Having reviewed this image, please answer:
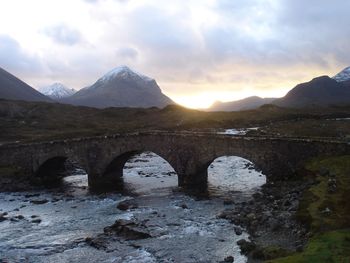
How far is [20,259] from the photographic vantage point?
27.4 m

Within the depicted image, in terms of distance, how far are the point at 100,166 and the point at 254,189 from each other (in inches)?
741

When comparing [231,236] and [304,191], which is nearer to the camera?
[231,236]

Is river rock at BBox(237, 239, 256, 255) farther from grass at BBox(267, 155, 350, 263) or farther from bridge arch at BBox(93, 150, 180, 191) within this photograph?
bridge arch at BBox(93, 150, 180, 191)

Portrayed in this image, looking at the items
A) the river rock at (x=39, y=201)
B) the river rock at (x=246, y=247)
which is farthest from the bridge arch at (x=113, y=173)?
the river rock at (x=246, y=247)

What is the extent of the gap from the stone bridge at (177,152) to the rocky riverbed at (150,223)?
241 cm

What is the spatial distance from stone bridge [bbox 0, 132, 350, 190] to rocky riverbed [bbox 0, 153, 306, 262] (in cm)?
241

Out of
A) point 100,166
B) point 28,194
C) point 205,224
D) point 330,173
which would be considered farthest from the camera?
point 100,166

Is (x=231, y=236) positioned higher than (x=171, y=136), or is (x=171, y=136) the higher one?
(x=171, y=136)

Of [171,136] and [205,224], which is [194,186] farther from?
[205,224]

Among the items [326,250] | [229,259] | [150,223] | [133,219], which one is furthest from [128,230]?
[326,250]

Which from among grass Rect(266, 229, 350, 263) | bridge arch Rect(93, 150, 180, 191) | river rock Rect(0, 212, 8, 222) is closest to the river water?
river rock Rect(0, 212, 8, 222)

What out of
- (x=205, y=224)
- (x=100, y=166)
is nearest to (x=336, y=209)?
(x=205, y=224)

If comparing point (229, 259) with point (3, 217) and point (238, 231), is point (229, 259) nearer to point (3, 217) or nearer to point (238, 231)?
point (238, 231)

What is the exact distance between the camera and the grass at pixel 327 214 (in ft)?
68.2
